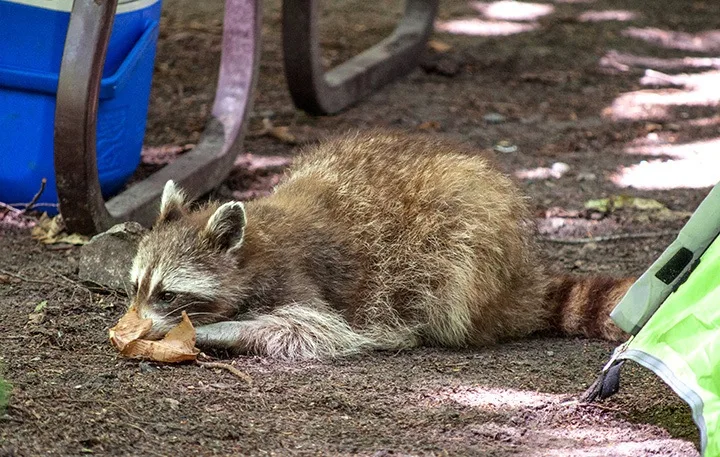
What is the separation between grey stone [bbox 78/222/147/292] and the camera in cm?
434

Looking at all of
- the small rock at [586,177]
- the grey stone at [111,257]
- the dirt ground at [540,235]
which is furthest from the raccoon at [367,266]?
the small rock at [586,177]

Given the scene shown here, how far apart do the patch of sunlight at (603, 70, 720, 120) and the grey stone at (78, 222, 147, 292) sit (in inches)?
161

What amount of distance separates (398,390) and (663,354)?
3.01 feet

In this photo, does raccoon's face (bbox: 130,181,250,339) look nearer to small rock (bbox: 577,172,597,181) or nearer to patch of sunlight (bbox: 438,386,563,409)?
patch of sunlight (bbox: 438,386,563,409)

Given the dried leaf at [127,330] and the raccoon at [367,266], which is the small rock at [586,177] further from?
the dried leaf at [127,330]

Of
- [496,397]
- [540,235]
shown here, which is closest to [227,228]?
[496,397]

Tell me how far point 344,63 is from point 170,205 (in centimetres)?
421

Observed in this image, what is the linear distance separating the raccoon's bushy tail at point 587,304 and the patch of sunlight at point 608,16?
558 centimetres

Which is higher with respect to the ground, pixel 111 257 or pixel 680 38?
pixel 111 257

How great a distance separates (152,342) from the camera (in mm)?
3703

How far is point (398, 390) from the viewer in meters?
3.61

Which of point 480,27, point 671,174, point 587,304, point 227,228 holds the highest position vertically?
point 227,228

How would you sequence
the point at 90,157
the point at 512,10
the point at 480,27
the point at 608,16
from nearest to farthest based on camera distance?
the point at 90,157
the point at 480,27
the point at 608,16
the point at 512,10

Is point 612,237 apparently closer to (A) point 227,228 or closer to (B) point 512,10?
(A) point 227,228
